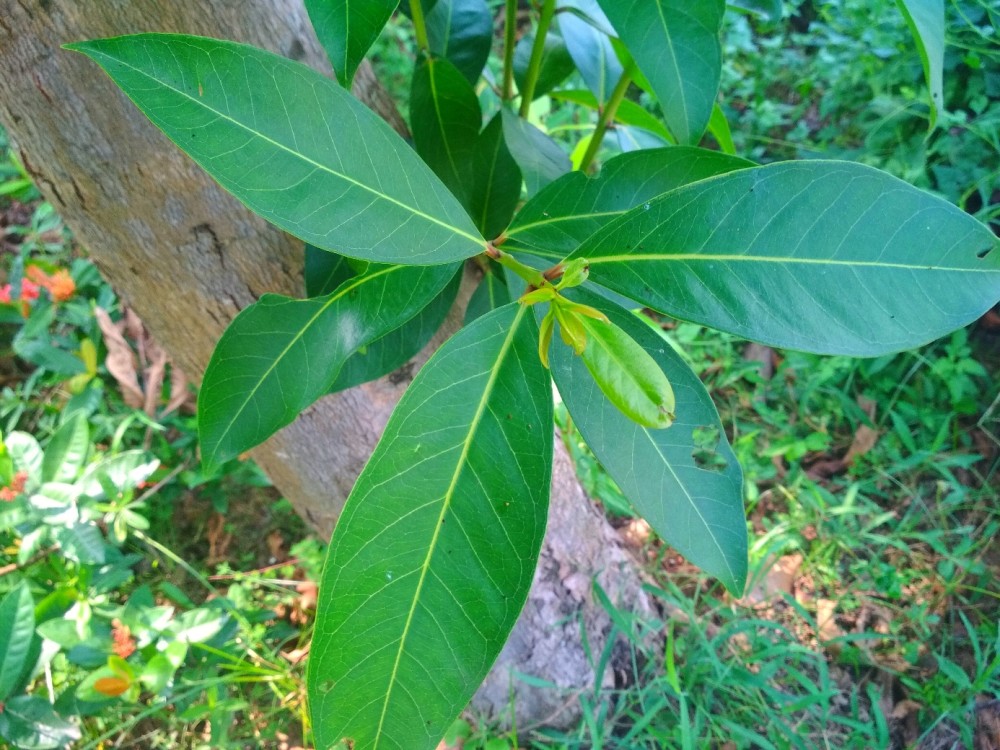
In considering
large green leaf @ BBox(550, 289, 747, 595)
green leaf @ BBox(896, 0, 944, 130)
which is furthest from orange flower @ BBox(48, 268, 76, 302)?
green leaf @ BBox(896, 0, 944, 130)

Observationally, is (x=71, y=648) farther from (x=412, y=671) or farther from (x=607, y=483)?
(x=607, y=483)

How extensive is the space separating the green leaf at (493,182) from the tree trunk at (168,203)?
103 millimetres

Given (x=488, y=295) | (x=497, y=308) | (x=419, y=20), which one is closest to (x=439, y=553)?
(x=497, y=308)

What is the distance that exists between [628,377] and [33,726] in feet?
4.91

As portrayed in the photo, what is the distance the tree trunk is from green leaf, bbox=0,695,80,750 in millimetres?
707

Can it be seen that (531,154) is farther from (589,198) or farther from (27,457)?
(27,457)

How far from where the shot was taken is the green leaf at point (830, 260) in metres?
0.56

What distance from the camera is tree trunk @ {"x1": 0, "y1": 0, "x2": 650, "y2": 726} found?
67cm

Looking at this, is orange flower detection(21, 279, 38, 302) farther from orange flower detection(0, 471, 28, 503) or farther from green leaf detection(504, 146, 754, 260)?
green leaf detection(504, 146, 754, 260)

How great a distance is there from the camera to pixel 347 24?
1.92 feet

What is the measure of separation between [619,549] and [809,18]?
7.82ft

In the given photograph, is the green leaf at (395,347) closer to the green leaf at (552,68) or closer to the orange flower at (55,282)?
the green leaf at (552,68)

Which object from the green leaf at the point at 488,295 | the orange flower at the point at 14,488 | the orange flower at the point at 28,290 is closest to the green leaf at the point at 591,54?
the green leaf at the point at 488,295

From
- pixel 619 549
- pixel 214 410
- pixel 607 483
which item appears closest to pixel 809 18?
pixel 607 483
